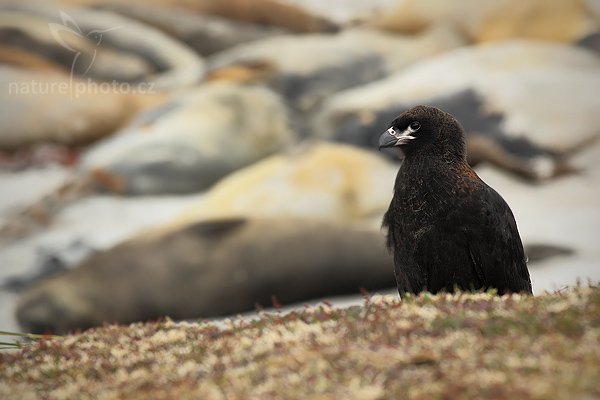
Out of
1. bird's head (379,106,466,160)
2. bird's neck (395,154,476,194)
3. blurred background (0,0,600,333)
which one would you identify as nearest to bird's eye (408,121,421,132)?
bird's head (379,106,466,160)

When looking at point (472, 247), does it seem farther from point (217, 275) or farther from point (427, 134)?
point (217, 275)

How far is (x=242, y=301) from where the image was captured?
44.7ft

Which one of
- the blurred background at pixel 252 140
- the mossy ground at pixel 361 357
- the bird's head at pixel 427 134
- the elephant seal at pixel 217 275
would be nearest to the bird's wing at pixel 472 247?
the bird's head at pixel 427 134

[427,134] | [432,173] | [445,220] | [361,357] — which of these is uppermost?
[427,134]

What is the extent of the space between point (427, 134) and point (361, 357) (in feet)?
8.45

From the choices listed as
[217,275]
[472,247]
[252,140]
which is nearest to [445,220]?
[472,247]

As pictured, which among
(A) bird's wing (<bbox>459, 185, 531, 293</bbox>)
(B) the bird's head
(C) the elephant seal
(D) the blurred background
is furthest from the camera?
(D) the blurred background

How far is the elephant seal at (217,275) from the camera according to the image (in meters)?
13.6

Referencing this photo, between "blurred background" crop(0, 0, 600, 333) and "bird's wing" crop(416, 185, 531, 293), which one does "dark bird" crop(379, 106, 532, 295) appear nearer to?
"bird's wing" crop(416, 185, 531, 293)

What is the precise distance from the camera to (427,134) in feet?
20.3

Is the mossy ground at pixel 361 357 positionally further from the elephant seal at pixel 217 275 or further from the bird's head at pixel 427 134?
the elephant seal at pixel 217 275

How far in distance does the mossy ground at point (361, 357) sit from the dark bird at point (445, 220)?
0.60m

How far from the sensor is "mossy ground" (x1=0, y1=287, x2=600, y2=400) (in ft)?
12.1

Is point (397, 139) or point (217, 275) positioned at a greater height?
point (217, 275)
